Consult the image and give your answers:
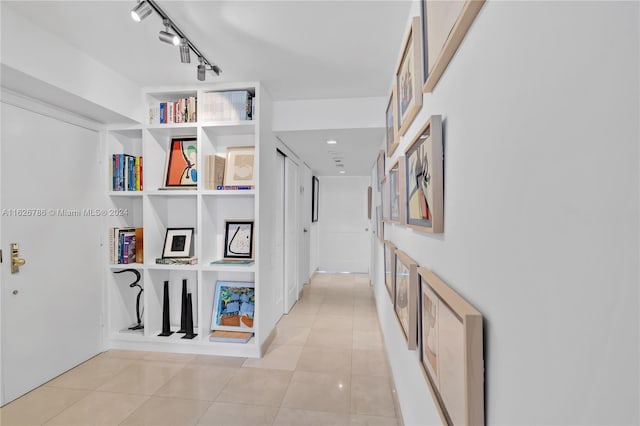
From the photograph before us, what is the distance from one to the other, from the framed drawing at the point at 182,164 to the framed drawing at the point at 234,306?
3.73ft

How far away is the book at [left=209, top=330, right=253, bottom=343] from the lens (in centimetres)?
304

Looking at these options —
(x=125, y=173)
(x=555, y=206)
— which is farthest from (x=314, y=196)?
(x=555, y=206)

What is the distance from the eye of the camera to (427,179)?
110cm

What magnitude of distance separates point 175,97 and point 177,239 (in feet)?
4.86

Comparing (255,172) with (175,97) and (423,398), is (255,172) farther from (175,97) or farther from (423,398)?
(423,398)

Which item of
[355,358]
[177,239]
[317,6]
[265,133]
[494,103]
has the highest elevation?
[317,6]

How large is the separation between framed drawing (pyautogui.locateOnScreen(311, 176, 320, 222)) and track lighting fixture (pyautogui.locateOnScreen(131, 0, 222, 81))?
391cm

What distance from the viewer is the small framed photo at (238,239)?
3.26 m

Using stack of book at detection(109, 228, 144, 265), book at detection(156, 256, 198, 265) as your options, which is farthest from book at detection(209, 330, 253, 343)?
stack of book at detection(109, 228, 144, 265)

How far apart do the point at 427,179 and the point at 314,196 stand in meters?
5.37

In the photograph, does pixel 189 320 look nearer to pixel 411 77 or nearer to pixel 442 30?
pixel 411 77

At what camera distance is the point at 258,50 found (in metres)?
2.36

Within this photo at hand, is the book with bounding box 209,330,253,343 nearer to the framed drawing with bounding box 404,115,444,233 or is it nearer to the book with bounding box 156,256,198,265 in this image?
the book with bounding box 156,256,198,265

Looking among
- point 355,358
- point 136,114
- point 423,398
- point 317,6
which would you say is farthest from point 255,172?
point 423,398
